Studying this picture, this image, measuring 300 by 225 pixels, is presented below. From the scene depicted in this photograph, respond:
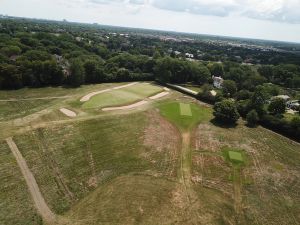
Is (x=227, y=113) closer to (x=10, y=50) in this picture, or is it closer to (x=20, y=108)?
(x=20, y=108)

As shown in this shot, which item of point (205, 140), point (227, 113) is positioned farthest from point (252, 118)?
point (205, 140)

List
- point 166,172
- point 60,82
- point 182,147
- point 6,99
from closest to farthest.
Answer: point 166,172 < point 182,147 < point 6,99 < point 60,82

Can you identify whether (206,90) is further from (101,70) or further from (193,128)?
(101,70)

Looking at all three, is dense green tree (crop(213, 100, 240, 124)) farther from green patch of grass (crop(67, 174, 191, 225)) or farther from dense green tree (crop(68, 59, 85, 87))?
dense green tree (crop(68, 59, 85, 87))

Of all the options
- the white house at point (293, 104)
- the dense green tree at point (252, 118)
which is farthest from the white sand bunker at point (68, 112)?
the white house at point (293, 104)

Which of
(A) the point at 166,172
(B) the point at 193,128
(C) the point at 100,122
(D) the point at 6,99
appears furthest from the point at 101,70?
(A) the point at 166,172

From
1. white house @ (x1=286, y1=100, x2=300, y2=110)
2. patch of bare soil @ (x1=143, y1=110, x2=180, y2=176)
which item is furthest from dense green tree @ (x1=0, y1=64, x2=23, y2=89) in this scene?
white house @ (x1=286, y1=100, x2=300, y2=110)

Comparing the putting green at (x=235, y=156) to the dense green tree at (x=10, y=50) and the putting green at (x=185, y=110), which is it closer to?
the putting green at (x=185, y=110)
